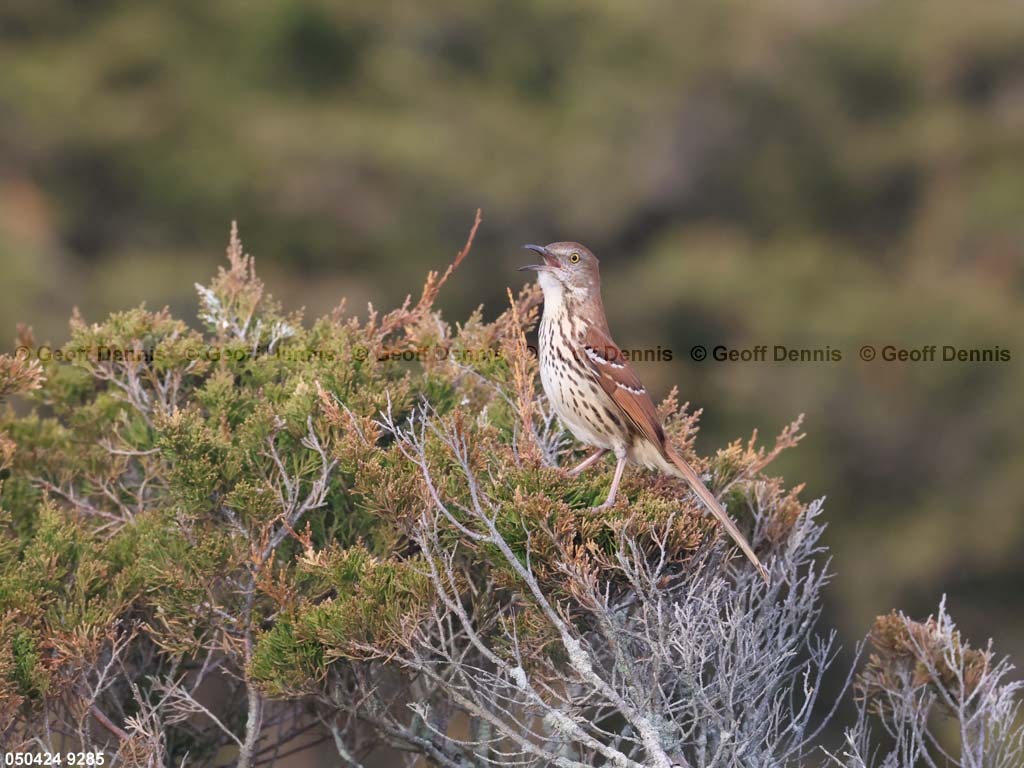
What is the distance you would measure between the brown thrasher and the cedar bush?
12 cm

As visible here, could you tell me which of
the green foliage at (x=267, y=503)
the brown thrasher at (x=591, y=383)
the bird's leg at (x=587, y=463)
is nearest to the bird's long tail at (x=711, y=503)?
the brown thrasher at (x=591, y=383)

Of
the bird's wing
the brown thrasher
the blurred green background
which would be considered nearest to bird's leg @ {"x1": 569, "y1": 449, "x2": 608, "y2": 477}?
the brown thrasher

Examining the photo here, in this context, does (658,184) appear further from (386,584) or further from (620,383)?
(386,584)

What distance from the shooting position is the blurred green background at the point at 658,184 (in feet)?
48.8

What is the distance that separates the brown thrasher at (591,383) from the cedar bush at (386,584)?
0.40ft

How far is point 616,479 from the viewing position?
165 inches

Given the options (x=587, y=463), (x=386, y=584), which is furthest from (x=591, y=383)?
(x=386, y=584)

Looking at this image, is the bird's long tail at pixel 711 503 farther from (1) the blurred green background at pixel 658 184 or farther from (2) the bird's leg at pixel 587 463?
(1) the blurred green background at pixel 658 184

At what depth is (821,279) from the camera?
52.9ft

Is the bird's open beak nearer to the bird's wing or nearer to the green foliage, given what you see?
the green foliage

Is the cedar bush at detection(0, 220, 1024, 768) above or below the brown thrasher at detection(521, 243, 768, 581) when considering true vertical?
below

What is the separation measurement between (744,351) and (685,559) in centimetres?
1100

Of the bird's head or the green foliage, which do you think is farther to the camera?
the bird's head

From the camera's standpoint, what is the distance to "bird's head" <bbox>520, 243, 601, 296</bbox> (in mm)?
5008
